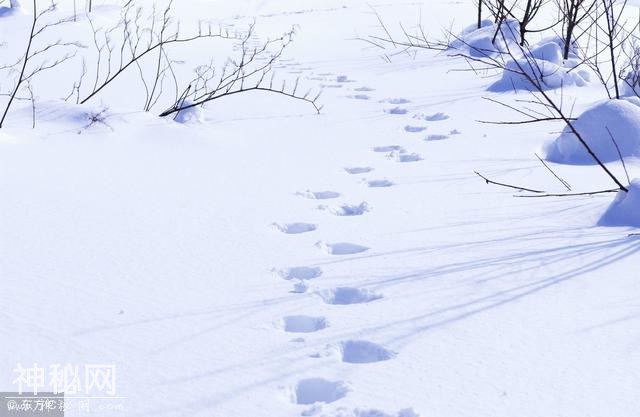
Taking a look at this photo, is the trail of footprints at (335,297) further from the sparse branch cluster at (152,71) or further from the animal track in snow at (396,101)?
the animal track in snow at (396,101)

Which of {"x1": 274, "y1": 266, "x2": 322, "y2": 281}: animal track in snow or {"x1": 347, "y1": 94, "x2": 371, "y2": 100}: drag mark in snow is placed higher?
{"x1": 347, "y1": 94, "x2": 371, "y2": 100}: drag mark in snow

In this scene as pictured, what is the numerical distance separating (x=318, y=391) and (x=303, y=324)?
0.32 metres

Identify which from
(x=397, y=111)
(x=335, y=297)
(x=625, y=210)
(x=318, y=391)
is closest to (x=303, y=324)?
(x=335, y=297)

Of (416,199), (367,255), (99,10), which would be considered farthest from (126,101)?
(99,10)

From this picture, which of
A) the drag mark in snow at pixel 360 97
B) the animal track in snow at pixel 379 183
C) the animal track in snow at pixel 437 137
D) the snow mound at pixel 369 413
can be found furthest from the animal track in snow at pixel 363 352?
the drag mark in snow at pixel 360 97

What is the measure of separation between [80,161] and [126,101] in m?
1.36

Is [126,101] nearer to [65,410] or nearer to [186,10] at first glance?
[65,410]

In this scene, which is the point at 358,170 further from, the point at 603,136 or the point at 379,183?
the point at 603,136

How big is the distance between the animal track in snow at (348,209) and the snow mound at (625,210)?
86cm

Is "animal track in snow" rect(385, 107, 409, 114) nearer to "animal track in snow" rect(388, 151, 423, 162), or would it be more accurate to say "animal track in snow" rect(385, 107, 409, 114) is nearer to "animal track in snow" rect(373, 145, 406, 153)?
"animal track in snow" rect(373, 145, 406, 153)

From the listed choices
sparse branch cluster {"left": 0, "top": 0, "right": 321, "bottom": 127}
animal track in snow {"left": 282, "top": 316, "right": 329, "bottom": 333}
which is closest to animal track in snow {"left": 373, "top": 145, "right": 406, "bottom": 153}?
sparse branch cluster {"left": 0, "top": 0, "right": 321, "bottom": 127}

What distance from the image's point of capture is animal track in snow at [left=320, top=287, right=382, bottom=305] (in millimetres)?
2104

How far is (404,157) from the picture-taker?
145 inches

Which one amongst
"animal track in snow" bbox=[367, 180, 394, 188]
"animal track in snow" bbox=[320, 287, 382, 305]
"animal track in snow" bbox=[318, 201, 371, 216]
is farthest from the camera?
"animal track in snow" bbox=[367, 180, 394, 188]
